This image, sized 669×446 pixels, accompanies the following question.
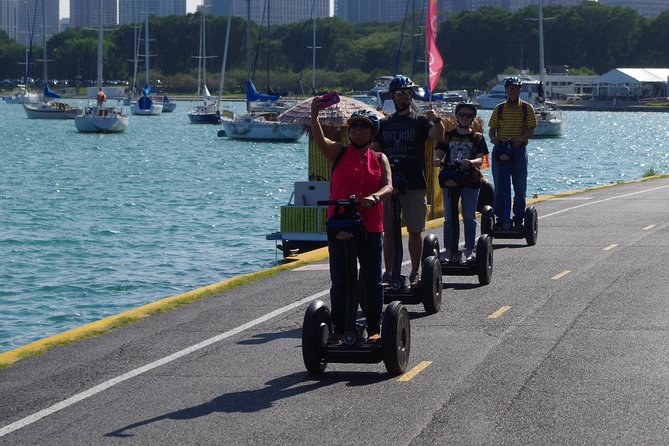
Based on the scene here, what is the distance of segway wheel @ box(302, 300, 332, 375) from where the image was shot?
30.6 ft

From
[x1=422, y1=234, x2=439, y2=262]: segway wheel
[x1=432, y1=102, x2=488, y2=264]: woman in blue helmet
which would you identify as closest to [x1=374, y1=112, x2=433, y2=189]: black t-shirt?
[x1=422, y1=234, x2=439, y2=262]: segway wheel

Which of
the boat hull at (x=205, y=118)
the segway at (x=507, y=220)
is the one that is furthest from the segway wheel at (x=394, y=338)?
the boat hull at (x=205, y=118)

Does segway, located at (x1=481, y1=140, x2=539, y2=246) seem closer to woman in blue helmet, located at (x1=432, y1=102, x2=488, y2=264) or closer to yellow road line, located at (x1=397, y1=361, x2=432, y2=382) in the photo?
woman in blue helmet, located at (x1=432, y1=102, x2=488, y2=264)

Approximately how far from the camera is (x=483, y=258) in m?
13.5

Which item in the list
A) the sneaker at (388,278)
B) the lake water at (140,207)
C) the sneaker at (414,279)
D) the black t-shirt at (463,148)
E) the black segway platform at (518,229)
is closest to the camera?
the sneaker at (388,278)

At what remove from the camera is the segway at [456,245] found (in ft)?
44.4

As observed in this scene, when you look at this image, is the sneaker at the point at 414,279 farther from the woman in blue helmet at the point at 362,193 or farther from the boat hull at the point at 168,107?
the boat hull at the point at 168,107

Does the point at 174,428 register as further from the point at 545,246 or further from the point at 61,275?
the point at 61,275

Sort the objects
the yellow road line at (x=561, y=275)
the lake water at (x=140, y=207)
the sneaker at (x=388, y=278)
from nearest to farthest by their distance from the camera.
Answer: the sneaker at (x=388, y=278)
the yellow road line at (x=561, y=275)
the lake water at (x=140, y=207)

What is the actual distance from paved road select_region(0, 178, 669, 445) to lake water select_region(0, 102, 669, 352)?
6.03 m

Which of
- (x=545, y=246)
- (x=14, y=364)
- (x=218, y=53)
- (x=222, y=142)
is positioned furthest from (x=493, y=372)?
(x=218, y=53)

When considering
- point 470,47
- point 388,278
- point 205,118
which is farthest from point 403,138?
point 470,47

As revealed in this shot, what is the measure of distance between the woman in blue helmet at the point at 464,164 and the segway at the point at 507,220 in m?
2.63

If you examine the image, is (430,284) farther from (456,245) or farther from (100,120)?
(100,120)
